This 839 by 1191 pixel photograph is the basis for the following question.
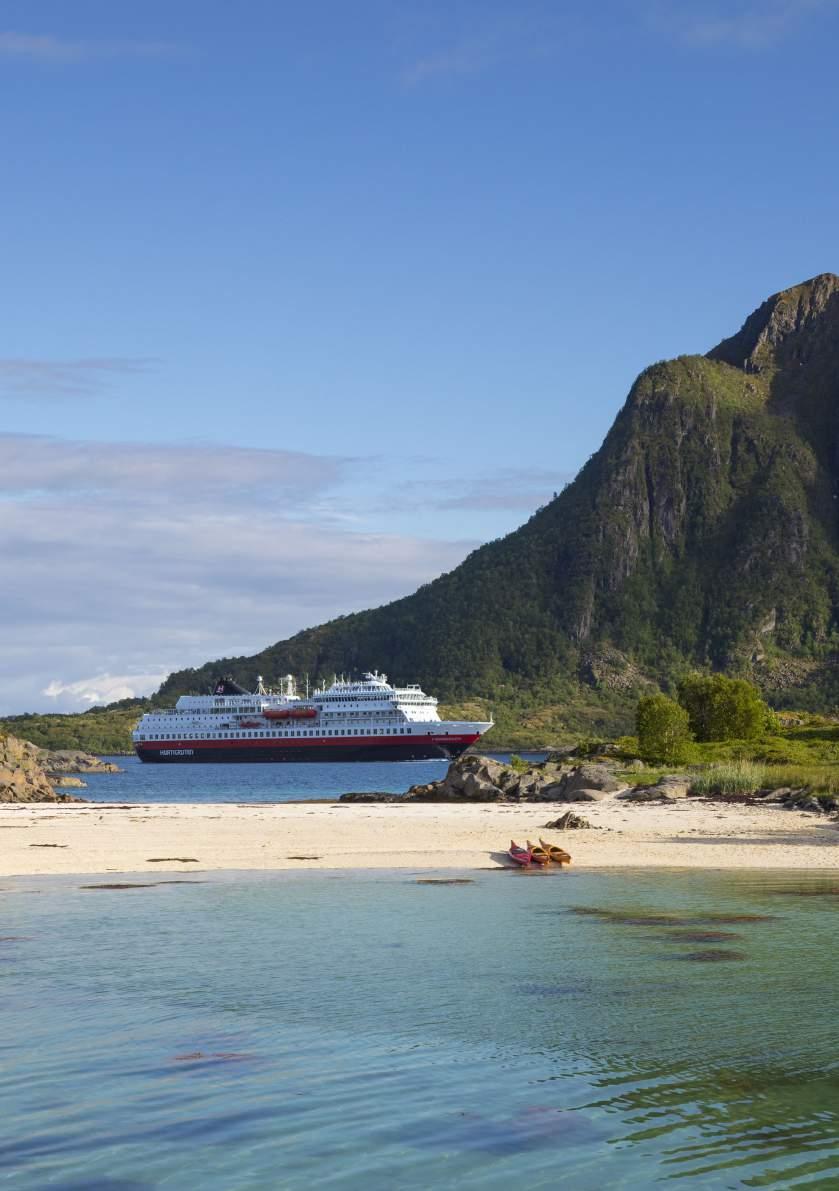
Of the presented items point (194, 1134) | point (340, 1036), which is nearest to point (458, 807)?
point (340, 1036)

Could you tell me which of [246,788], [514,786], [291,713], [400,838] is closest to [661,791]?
[514,786]

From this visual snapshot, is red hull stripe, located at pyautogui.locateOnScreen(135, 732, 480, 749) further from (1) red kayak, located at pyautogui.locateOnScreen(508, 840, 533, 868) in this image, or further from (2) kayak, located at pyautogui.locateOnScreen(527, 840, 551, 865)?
(2) kayak, located at pyautogui.locateOnScreen(527, 840, 551, 865)

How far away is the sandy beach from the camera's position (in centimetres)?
3641

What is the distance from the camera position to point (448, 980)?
1977cm

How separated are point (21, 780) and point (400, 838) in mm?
38780

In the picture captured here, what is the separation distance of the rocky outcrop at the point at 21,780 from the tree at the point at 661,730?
119 ft

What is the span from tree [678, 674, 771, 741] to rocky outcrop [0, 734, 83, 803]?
162 feet

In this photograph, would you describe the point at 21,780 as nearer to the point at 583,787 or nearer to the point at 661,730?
the point at 583,787

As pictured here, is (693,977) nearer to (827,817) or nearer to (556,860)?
(556,860)

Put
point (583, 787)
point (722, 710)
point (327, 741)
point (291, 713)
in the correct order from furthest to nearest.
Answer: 1. point (291, 713)
2. point (327, 741)
3. point (722, 710)
4. point (583, 787)

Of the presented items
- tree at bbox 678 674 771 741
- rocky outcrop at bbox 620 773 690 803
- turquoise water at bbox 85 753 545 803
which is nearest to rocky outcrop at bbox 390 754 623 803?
rocky outcrop at bbox 620 773 690 803

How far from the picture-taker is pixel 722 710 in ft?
348

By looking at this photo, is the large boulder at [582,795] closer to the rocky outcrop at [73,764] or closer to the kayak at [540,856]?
the kayak at [540,856]

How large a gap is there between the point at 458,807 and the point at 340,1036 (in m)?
46.9
